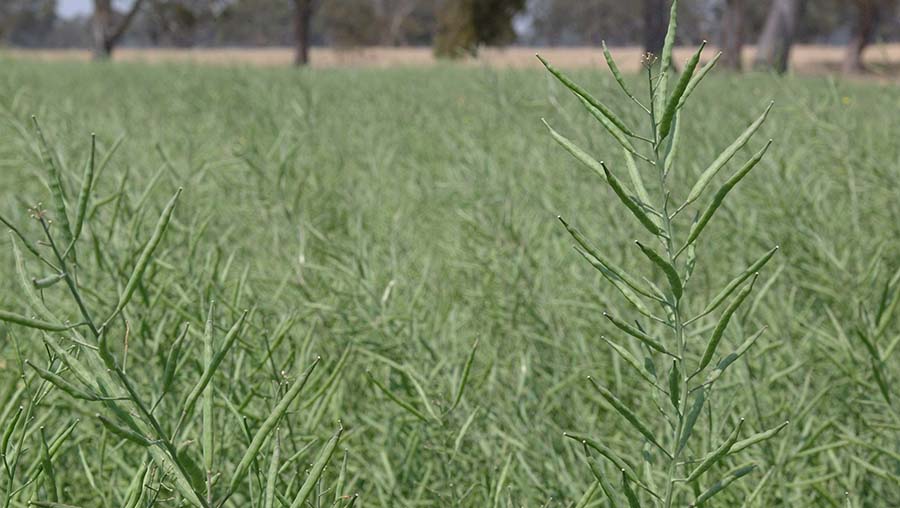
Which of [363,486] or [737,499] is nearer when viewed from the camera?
[737,499]

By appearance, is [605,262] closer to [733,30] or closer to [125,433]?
[125,433]

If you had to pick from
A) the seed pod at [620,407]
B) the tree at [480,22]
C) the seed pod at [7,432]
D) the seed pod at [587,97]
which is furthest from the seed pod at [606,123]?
the tree at [480,22]

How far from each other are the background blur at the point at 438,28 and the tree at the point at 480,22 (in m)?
0.04

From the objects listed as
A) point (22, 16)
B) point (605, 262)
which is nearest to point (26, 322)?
point (605, 262)

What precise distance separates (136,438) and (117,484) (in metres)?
0.55

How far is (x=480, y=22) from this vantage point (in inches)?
1326

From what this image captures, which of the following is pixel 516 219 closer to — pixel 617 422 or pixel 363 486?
pixel 617 422

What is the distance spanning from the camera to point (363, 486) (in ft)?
3.53

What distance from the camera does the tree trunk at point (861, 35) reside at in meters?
24.1

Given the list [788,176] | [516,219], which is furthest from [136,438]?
[788,176]

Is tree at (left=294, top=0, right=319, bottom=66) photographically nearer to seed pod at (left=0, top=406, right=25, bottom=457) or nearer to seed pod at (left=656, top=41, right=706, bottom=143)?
seed pod at (left=0, top=406, right=25, bottom=457)

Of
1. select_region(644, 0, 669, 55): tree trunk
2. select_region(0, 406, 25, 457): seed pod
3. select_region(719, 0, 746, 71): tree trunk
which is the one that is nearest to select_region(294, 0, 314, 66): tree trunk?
select_region(719, 0, 746, 71): tree trunk

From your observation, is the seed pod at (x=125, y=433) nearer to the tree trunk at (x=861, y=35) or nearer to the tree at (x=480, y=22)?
the tree trunk at (x=861, y=35)

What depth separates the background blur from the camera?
54.8 feet
